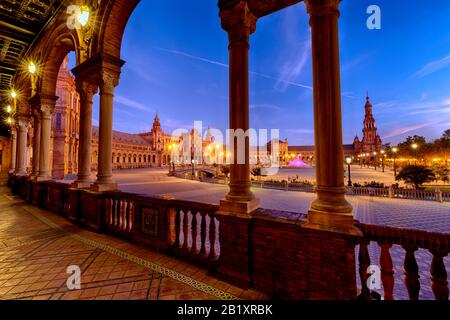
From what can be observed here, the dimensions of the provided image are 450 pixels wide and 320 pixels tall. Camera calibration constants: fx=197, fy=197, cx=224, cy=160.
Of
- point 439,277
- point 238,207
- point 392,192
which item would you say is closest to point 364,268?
point 439,277

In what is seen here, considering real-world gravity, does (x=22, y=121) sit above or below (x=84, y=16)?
below

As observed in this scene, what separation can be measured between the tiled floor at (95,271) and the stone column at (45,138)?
4427 mm

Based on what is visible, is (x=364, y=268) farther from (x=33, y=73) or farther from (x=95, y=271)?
(x=33, y=73)

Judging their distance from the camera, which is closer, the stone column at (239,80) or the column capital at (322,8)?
the column capital at (322,8)

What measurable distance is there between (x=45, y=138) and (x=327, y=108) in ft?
34.7

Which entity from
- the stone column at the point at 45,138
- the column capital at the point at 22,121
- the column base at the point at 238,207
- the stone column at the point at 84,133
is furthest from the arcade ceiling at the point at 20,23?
the column base at the point at 238,207

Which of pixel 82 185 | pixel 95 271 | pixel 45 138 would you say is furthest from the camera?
pixel 45 138

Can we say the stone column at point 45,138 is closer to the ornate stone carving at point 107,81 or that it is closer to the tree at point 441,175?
the ornate stone carving at point 107,81

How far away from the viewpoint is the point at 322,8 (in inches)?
102

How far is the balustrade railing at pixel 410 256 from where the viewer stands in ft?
6.04

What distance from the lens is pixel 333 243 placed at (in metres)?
2.26

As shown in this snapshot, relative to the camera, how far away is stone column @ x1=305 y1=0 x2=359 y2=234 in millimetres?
2484

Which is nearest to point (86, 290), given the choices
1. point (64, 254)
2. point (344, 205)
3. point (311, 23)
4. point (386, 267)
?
point (64, 254)

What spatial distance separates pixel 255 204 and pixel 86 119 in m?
5.77
